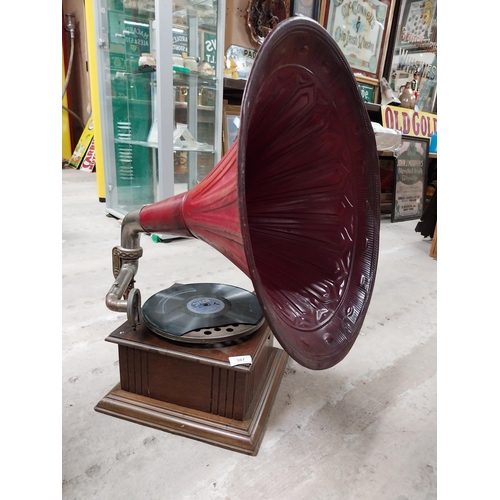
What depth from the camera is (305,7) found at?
3.22 metres

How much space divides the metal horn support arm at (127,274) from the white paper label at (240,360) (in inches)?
11.2

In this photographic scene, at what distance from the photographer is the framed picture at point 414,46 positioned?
4.11 meters

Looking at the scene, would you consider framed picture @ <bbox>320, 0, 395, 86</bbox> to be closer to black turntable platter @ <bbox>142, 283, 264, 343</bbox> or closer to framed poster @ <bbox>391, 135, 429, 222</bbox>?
framed poster @ <bbox>391, 135, 429, 222</bbox>

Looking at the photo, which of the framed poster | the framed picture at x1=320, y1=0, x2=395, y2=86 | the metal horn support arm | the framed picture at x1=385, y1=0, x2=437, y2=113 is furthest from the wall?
the metal horn support arm

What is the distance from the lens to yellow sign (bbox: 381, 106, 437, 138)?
371cm

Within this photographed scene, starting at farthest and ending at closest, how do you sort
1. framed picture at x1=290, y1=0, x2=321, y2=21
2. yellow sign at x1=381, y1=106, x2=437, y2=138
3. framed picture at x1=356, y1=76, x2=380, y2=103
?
framed picture at x1=356, y1=76, x2=380, y2=103 → yellow sign at x1=381, y1=106, x2=437, y2=138 → framed picture at x1=290, y1=0, x2=321, y2=21

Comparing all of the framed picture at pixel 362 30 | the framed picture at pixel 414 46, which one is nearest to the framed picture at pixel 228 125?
the framed picture at pixel 362 30

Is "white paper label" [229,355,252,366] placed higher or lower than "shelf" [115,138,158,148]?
lower

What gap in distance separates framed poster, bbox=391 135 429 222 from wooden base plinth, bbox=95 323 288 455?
3027 millimetres

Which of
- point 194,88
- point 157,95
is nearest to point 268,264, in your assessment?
point 157,95

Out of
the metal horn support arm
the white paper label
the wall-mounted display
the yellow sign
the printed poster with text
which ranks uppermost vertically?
the wall-mounted display

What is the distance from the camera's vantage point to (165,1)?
2039 millimetres

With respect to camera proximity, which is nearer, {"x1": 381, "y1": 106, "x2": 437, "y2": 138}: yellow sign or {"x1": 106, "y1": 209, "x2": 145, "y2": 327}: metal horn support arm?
{"x1": 106, "y1": 209, "x2": 145, "y2": 327}: metal horn support arm

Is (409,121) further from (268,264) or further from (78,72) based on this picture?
(78,72)
